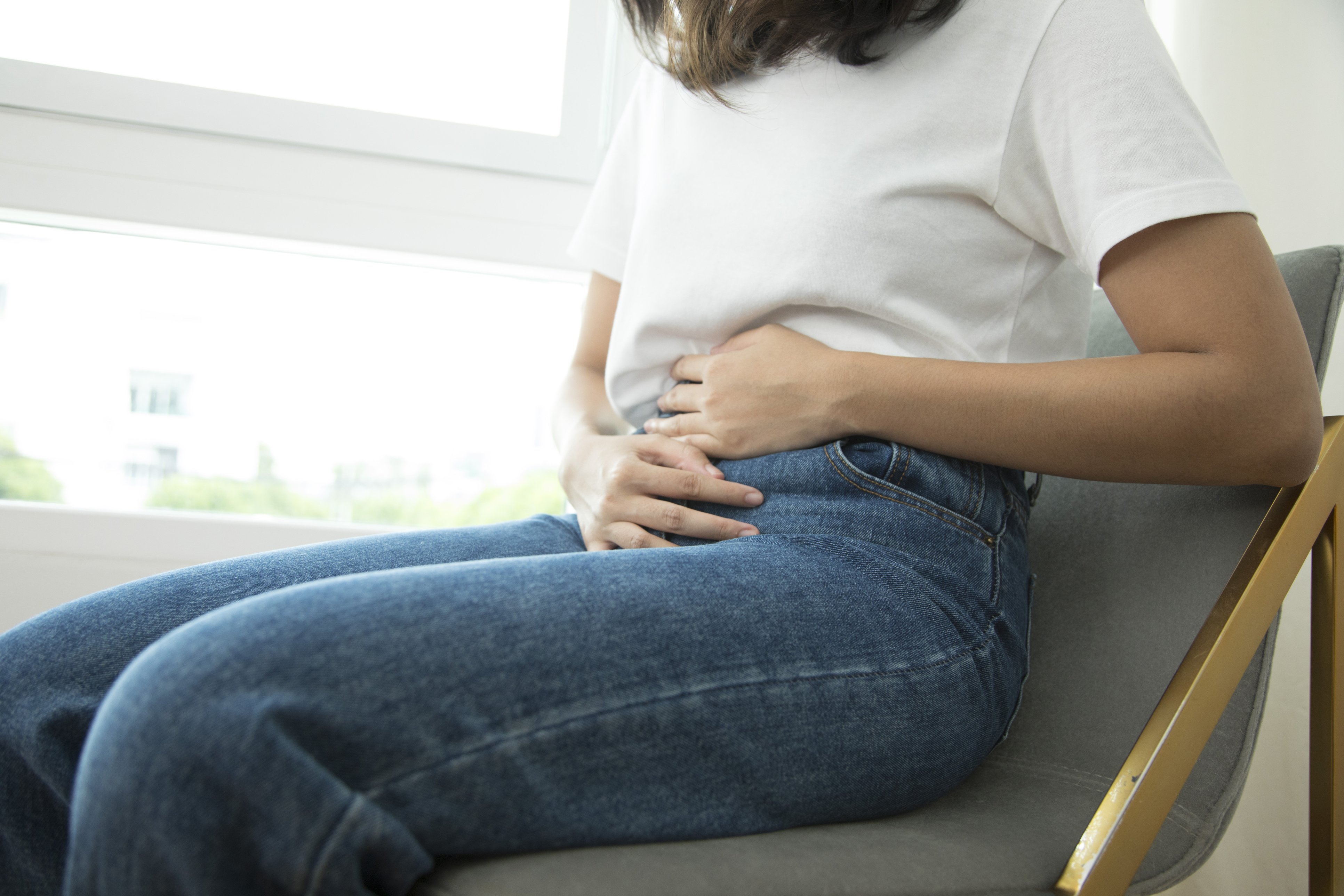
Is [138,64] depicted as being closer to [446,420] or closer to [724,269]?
[446,420]

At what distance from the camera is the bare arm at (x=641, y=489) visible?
61cm

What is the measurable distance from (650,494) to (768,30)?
408mm

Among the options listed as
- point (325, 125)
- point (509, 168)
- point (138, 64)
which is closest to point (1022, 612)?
point (509, 168)

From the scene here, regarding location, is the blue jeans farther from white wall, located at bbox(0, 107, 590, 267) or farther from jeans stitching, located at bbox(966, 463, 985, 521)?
white wall, located at bbox(0, 107, 590, 267)

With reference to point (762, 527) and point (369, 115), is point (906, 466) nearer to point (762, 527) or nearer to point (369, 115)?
point (762, 527)

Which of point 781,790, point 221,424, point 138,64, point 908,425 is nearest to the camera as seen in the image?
point 781,790

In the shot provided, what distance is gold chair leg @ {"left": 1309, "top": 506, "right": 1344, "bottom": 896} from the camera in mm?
581

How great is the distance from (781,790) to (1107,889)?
0.20 meters

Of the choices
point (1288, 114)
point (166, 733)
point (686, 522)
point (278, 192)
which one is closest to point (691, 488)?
point (686, 522)

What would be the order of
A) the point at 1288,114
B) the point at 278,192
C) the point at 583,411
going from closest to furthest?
the point at 583,411 < the point at 1288,114 < the point at 278,192

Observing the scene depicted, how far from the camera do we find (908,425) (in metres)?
0.57

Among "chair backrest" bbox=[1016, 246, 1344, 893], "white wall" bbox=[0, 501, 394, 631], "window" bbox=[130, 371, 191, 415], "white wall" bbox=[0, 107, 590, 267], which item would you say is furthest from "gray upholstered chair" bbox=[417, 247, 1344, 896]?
"window" bbox=[130, 371, 191, 415]

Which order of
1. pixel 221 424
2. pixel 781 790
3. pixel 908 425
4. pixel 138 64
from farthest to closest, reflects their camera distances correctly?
1. pixel 221 424
2. pixel 138 64
3. pixel 908 425
4. pixel 781 790

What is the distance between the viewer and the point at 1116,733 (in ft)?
2.05
